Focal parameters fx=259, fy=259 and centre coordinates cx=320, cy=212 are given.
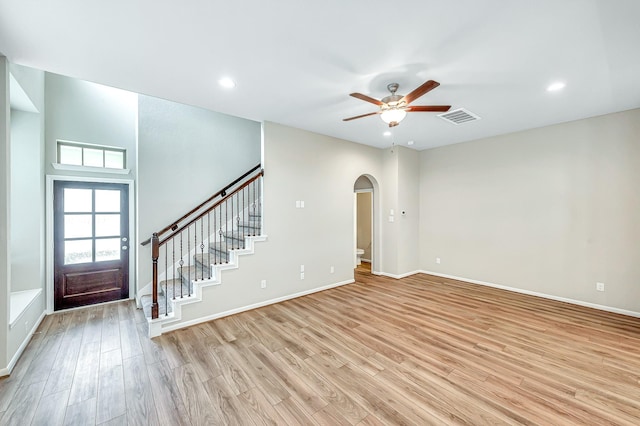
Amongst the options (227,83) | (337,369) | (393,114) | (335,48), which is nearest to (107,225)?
(227,83)

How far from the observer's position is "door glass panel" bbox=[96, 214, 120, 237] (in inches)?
166

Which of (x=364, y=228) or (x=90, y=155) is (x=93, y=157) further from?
(x=364, y=228)

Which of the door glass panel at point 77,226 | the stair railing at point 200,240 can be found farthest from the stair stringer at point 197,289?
the door glass panel at point 77,226

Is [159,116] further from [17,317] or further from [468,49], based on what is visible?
[468,49]

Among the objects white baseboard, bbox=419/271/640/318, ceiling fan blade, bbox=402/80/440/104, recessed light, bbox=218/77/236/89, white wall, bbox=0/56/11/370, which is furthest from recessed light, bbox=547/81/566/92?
white wall, bbox=0/56/11/370

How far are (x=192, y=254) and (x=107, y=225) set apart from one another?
1.39 metres

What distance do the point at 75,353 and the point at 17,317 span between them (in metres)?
0.66

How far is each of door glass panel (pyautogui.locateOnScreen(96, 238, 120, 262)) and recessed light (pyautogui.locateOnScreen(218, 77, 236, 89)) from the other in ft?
10.8

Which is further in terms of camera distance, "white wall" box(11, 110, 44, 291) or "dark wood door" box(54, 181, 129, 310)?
"dark wood door" box(54, 181, 129, 310)

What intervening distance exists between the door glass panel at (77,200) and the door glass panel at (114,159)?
1.68 feet

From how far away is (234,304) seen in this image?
3.77 metres

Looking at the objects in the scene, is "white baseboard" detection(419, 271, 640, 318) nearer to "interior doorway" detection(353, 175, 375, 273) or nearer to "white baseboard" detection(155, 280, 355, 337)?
"interior doorway" detection(353, 175, 375, 273)

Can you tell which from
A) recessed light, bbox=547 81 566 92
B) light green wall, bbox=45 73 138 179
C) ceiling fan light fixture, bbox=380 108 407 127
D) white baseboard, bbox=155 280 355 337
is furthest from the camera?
light green wall, bbox=45 73 138 179

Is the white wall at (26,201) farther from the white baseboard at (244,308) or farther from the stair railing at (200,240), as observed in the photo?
the white baseboard at (244,308)
